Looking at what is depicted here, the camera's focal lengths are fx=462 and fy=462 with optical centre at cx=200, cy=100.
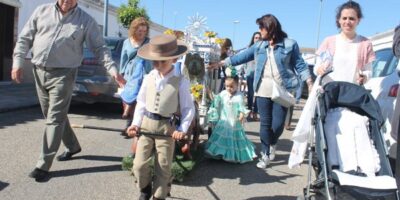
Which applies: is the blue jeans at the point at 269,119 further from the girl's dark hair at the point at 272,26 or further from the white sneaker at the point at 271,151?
the girl's dark hair at the point at 272,26

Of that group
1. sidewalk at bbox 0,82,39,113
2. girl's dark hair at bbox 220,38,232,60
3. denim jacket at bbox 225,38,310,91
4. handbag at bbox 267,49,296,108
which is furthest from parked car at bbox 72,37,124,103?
handbag at bbox 267,49,296,108

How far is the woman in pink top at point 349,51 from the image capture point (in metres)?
4.80

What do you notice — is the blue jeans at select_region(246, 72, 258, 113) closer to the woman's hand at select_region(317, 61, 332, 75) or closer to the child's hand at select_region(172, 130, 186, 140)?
the woman's hand at select_region(317, 61, 332, 75)

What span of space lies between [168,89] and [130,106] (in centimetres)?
177

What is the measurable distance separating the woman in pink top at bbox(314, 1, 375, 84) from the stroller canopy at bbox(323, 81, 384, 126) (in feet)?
1.27

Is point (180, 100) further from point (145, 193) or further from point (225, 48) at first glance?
point (225, 48)

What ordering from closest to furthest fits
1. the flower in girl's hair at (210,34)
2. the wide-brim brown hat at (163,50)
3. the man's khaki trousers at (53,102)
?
the wide-brim brown hat at (163,50), the man's khaki trousers at (53,102), the flower in girl's hair at (210,34)

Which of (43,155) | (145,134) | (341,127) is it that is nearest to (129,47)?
(43,155)

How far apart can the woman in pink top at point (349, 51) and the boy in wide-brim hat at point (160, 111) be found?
1541 millimetres

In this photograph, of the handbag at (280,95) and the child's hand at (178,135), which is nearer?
the child's hand at (178,135)

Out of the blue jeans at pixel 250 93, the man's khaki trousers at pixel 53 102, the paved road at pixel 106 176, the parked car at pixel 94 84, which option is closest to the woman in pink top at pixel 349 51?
the paved road at pixel 106 176

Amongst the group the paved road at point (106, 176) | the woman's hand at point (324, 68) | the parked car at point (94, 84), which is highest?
the woman's hand at point (324, 68)

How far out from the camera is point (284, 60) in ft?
19.4

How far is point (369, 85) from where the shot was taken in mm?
6137
